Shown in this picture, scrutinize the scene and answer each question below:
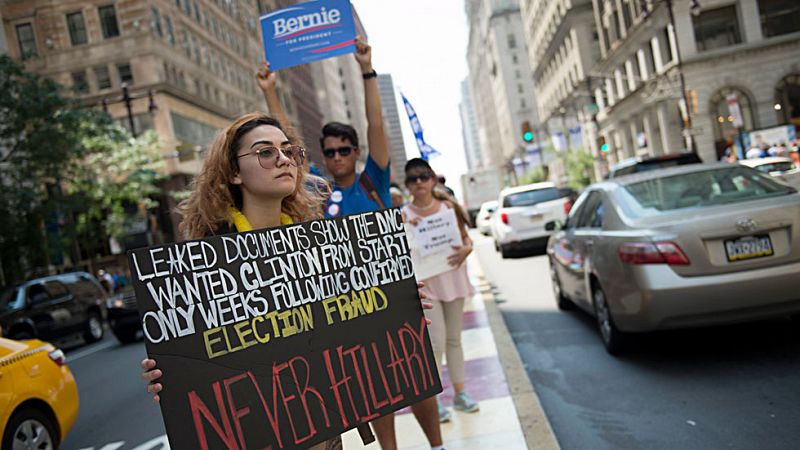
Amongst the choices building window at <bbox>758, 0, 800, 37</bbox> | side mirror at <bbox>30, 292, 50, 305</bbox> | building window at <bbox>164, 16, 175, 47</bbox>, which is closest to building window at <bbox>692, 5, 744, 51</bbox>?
building window at <bbox>758, 0, 800, 37</bbox>

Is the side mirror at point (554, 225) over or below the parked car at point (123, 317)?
over

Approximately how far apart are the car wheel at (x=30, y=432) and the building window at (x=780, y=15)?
4146 centimetres

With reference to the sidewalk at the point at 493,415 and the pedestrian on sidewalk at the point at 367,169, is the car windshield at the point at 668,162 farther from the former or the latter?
the pedestrian on sidewalk at the point at 367,169

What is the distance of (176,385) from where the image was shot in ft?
7.06

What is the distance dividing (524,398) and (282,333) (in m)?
3.05

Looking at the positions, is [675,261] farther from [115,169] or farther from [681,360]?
[115,169]

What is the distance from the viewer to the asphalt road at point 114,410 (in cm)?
624

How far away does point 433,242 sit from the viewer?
492cm

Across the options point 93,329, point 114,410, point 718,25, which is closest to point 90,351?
point 93,329

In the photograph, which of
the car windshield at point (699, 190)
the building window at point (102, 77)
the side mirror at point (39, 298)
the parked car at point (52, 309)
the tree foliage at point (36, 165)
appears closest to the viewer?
the car windshield at point (699, 190)

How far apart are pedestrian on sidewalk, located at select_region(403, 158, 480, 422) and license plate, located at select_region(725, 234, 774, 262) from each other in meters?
1.88

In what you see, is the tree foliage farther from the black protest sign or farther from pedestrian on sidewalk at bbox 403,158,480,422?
the black protest sign

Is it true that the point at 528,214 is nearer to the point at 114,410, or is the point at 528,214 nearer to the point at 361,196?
the point at 114,410

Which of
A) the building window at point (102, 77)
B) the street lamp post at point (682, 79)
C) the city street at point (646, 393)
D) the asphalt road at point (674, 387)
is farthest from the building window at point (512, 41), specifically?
the asphalt road at point (674, 387)
